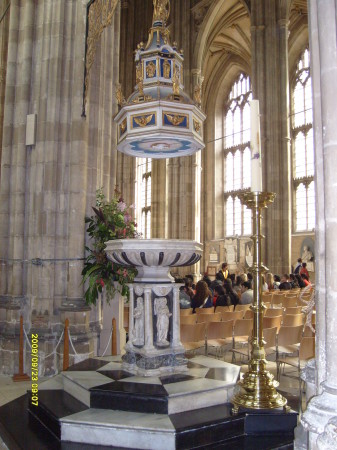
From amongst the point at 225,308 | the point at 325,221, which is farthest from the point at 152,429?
the point at 225,308

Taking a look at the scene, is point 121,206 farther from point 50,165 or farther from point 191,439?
point 191,439

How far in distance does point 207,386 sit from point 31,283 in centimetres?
378

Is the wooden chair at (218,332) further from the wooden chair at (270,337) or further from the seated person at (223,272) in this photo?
the seated person at (223,272)

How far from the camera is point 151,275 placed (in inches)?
183

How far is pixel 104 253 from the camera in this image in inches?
256

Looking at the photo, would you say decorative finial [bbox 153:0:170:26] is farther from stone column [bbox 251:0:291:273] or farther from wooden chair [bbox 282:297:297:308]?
stone column [bbox 251:0:291:273]

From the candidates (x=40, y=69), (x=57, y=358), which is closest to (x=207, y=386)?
(x=57, y=358)

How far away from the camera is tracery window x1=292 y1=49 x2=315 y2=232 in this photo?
22.4 meters

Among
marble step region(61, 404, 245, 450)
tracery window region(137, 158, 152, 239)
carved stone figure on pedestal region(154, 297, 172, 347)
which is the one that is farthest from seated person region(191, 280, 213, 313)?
tracery window region(137, 158, 152, 239)

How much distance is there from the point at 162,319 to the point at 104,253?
85.8 inches

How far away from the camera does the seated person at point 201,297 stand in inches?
330

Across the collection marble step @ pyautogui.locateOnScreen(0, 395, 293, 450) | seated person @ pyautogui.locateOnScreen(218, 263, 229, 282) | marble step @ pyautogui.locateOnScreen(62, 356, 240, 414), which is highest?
seated person @ pyautogui.locateOnScreen(218, 263, 229, 282)

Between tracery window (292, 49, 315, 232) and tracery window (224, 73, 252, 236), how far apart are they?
3.27 m

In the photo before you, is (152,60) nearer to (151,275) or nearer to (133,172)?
(151,275)
